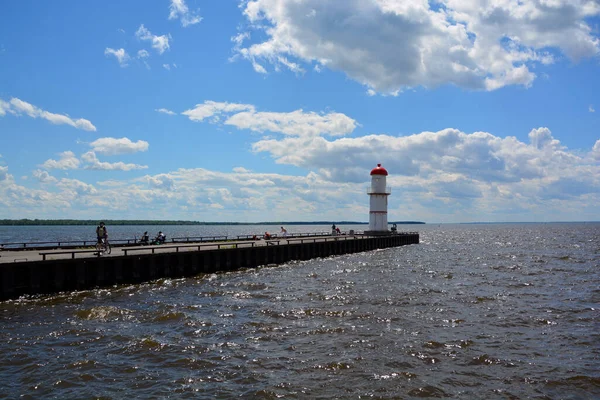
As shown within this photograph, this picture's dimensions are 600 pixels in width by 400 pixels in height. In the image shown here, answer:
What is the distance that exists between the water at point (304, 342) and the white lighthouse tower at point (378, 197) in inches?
1486

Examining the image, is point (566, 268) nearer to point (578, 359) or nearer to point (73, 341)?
point (578, 359)

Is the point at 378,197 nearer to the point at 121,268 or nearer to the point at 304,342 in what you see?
the point at 121,268

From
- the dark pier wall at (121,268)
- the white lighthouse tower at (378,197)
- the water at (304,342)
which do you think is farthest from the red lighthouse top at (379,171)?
the water at (304,342)

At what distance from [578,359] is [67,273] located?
2296cm

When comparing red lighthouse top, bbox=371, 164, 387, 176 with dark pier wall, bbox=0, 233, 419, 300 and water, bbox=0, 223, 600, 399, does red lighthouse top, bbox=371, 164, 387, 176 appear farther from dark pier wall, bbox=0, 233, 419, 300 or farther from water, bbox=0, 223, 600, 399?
water, bbox=0, 223, 600, 399

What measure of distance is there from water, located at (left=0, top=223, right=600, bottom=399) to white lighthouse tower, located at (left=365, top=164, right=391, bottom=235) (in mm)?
37755

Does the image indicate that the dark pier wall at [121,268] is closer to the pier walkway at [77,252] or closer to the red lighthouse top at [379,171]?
the pier walkway at [77,252]

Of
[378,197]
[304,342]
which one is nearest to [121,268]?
[304,342]

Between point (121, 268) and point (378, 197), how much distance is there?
141 ft

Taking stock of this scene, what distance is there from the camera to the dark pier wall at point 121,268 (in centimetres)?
2286

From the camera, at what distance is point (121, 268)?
27.0 metres

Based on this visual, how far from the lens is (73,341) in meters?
15.0

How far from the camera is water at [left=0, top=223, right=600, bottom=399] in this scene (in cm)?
1145

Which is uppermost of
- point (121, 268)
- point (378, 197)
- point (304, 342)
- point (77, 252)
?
point (378, 197)
